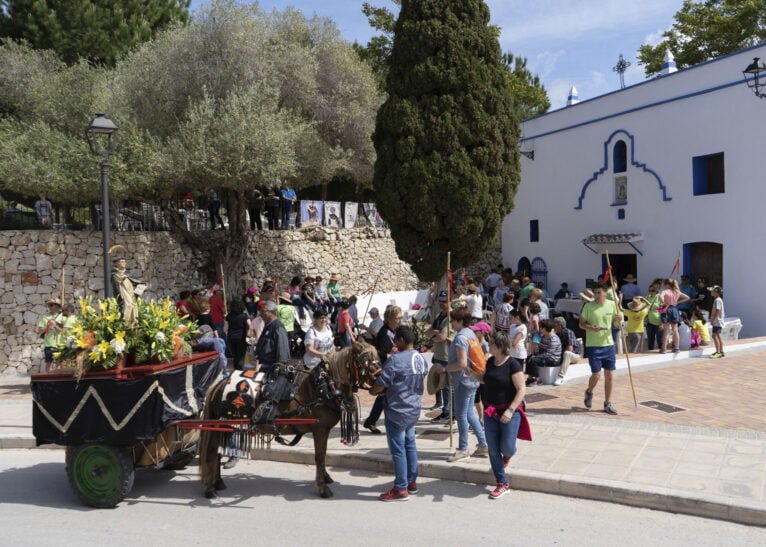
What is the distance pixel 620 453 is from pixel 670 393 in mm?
3359

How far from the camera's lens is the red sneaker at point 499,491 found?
21.3 feet

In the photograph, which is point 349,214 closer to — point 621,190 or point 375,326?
point 621,190

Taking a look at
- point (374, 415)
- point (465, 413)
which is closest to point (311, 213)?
point (374, 415)

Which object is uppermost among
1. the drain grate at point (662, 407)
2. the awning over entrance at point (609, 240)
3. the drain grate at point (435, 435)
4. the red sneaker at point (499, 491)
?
the awning over entrance at point (609, 240)

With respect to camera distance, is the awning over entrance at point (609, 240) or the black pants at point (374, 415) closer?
the black pants at point (374, 415)

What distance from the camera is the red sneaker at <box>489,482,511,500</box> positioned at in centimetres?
651

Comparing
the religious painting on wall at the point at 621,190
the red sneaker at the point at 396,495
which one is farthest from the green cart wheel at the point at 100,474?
the religious painting on wall at the point at 621,190

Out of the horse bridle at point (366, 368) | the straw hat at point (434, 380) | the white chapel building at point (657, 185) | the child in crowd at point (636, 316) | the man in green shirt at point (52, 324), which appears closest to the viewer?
the horse bridle at point (366, 368)

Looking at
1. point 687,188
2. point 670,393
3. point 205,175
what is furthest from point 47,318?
point 687,188

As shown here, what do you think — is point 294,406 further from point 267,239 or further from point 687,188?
point 687,188

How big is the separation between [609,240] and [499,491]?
644 inches

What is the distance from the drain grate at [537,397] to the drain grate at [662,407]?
1.35m

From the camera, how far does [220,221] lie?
62.8 ft

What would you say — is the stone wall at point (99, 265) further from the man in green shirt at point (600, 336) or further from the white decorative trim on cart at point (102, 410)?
the man in green shirt at point (600, 336)
